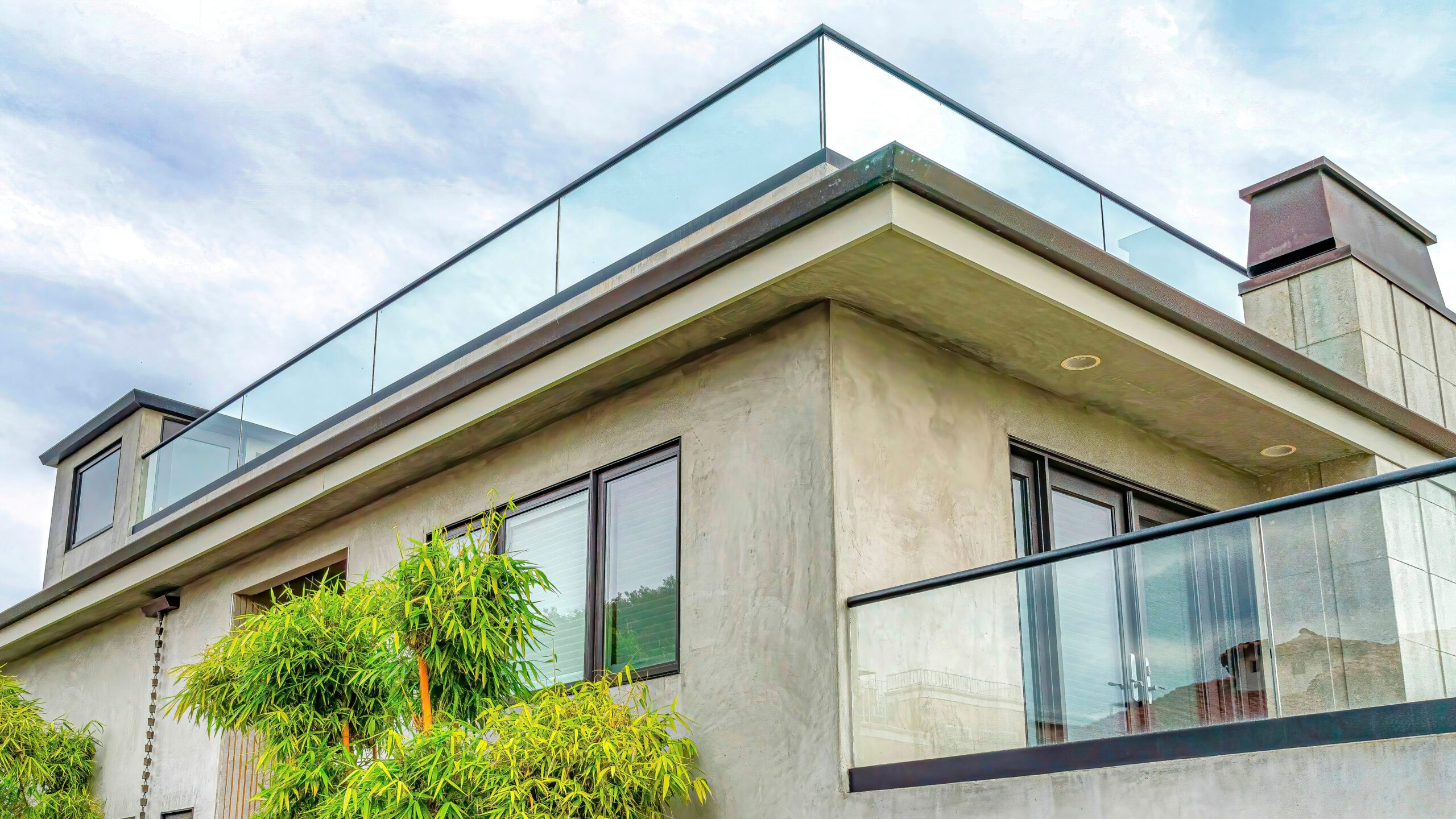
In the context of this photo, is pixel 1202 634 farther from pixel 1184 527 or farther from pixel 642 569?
pixel 642 569

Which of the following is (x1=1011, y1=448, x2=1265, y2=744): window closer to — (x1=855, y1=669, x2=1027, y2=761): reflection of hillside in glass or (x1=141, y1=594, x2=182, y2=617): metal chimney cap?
(x1=855, y1=669, x2=1027, y2=761): reflection of hillside in glass

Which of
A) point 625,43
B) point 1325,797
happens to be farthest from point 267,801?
point 625,43

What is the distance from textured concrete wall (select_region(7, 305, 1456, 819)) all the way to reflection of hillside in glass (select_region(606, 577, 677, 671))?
0.63 feet

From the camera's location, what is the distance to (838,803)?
6.74 meters

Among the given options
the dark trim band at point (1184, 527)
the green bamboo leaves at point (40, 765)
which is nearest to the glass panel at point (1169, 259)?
the dark trim band at point (1184, 527)

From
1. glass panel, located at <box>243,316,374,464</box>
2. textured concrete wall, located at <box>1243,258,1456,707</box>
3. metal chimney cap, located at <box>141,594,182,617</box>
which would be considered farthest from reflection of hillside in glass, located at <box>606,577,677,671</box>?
metal chimney cap, located at <box>141,594,182,617</box>

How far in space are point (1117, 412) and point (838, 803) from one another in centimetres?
376

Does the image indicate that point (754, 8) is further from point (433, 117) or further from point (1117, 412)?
point (1117, 412)

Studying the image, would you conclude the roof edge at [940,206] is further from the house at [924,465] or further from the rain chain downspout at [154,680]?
the rain chain downspout at [154,680]

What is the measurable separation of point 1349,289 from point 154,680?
1151 cm

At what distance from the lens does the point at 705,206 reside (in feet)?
27.1

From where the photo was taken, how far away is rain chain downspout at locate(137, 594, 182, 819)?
12.9 m

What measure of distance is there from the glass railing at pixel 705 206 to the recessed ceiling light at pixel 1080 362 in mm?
939

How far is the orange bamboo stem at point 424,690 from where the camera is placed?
744 centimetres
